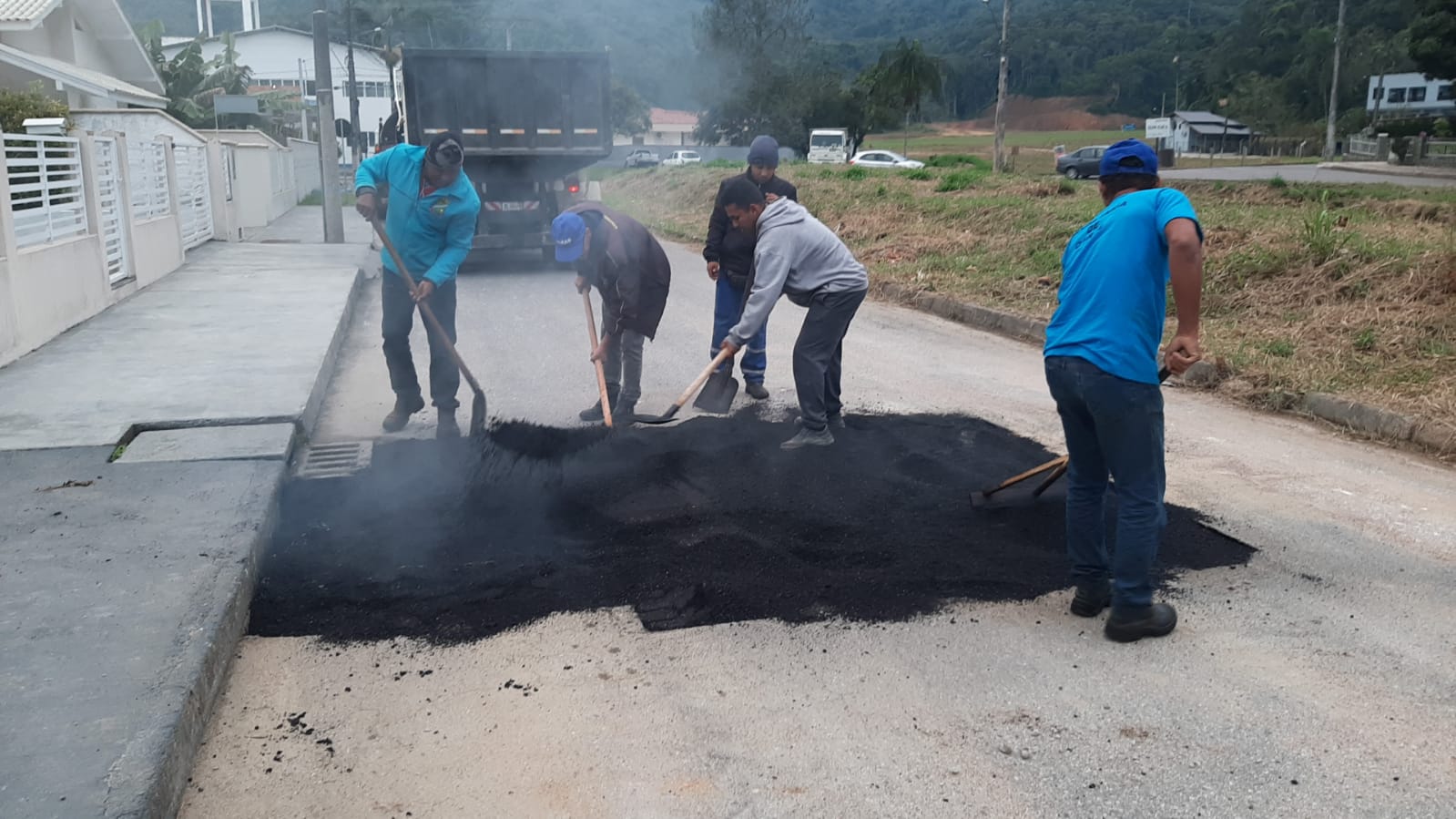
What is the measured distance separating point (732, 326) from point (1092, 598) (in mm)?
3347

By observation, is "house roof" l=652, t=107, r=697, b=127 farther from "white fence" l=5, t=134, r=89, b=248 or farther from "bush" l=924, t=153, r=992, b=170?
"white fence" l=5, t=134, r=89, b=248

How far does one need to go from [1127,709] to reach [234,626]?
263cm

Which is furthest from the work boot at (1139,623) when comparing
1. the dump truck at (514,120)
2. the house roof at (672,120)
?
the house roof at (672,120)

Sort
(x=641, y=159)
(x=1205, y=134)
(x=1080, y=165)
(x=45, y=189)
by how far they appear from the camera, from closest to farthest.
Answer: (x=45, y=189), (x=1080, y=165), (x=641, y=159), (x=1205, y=134)

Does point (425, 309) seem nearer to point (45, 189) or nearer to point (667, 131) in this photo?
point (45, 189)

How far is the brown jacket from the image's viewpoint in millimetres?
5688

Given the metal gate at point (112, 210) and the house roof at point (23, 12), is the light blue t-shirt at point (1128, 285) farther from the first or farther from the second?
the house roof at point (23, 12)

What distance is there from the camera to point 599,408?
20.4ft

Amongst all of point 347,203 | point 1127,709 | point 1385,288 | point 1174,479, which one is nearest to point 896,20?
point 347,203

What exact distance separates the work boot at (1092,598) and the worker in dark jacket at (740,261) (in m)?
3.05

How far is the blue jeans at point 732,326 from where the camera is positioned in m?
6.48

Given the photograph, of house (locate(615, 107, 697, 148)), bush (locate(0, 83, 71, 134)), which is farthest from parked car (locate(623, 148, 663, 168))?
bush (locate(0, 83, 71, 134))

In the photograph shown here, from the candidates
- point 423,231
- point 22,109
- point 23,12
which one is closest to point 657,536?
point 423,231

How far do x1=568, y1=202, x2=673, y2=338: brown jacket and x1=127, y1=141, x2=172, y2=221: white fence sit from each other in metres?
6.70
